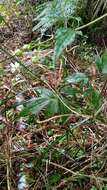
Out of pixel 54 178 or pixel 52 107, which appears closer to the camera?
pixel 52 107

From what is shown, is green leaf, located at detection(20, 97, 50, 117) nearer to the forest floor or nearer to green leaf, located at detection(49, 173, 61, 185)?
the forest floor

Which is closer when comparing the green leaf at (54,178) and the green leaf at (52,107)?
the green leaf at (52,107)

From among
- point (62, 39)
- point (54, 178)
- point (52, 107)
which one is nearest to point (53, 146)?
point (54, 178)

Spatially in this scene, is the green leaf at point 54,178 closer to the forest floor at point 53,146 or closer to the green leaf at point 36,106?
the forest floor at point 53,146

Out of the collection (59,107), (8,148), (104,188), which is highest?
(59,107)

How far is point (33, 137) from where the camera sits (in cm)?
200

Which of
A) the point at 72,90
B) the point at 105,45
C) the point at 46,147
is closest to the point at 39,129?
the point at 46,147

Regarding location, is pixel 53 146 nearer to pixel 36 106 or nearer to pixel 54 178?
pixel 54 178

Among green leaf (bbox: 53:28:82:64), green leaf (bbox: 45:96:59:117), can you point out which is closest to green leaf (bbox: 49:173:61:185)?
green leaf (bbox: 45:96:59:117)

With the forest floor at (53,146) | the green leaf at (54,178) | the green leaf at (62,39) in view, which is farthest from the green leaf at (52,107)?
the green leaf at (54,178)

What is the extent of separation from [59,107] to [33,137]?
0.52 meters

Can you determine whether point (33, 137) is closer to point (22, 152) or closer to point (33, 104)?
point (22, 152)

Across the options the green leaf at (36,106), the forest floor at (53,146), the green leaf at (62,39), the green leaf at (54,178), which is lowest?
the green leaf at (54,178)

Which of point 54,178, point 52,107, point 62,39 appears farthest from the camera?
point 54,178
